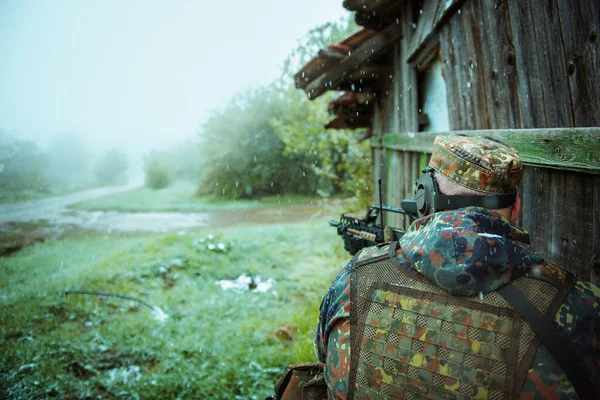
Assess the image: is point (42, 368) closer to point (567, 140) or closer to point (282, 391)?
point (282, 391)

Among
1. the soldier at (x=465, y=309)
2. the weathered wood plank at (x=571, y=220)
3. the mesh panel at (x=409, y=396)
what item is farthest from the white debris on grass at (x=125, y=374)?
the weathered wood plank at (x=571, y=220)

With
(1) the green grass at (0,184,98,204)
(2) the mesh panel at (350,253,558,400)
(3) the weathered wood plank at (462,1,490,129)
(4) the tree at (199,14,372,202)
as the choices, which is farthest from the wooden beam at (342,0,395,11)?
(4) the tree at (199,14,372,202)

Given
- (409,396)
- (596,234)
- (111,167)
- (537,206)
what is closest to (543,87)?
(537,206)

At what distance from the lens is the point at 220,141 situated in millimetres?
23859

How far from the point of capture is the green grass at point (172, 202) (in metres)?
19.2

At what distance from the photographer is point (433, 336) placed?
119cm

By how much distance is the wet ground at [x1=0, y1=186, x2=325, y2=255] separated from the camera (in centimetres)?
1184

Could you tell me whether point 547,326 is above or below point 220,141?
below

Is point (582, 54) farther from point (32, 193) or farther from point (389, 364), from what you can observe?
point (32, 193)

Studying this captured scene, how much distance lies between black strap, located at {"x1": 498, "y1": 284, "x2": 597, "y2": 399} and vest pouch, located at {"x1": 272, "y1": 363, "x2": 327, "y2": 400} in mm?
992

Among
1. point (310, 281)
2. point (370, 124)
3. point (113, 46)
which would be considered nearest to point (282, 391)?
point (310, 281)

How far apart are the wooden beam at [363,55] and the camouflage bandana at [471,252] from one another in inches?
150

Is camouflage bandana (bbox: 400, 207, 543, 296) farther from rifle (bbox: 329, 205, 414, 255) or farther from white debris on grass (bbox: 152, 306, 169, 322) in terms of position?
white debris on grass (bbox: 152, 306, 169, 322)

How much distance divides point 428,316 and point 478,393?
0.90 ft
